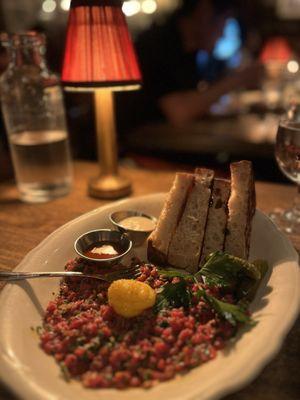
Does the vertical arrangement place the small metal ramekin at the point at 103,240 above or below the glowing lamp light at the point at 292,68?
below

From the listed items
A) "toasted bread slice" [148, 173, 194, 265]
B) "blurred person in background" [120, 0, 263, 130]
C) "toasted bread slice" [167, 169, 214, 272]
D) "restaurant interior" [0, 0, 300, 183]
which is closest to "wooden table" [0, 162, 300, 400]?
"toasted bread slice" [167, 169, 214, 272]

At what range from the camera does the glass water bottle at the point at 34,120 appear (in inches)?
92.0

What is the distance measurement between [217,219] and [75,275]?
629mm

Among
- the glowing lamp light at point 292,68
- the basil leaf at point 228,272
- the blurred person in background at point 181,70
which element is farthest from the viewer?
the blurred person in background at point 181,70

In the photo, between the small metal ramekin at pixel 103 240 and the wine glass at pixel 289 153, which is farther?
the wine glass at pixel 289 153

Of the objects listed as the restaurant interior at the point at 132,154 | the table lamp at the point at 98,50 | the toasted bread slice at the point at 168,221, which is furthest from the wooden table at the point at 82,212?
the table lamp at the point at 98,50

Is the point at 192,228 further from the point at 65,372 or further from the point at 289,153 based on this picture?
the point at 65,372

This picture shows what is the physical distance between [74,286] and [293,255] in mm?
821

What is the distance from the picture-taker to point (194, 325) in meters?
1.24

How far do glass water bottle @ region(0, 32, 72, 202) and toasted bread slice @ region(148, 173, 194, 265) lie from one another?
1.04 m

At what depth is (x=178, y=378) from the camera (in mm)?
1059

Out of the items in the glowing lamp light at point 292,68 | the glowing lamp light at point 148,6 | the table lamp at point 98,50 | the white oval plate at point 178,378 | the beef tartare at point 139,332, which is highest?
the glowing lamp light at point 148,6

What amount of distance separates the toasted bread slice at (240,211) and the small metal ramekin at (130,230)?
38 cm

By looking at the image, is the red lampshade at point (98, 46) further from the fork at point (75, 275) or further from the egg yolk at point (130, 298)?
the egg yolk at point (130, 298)
